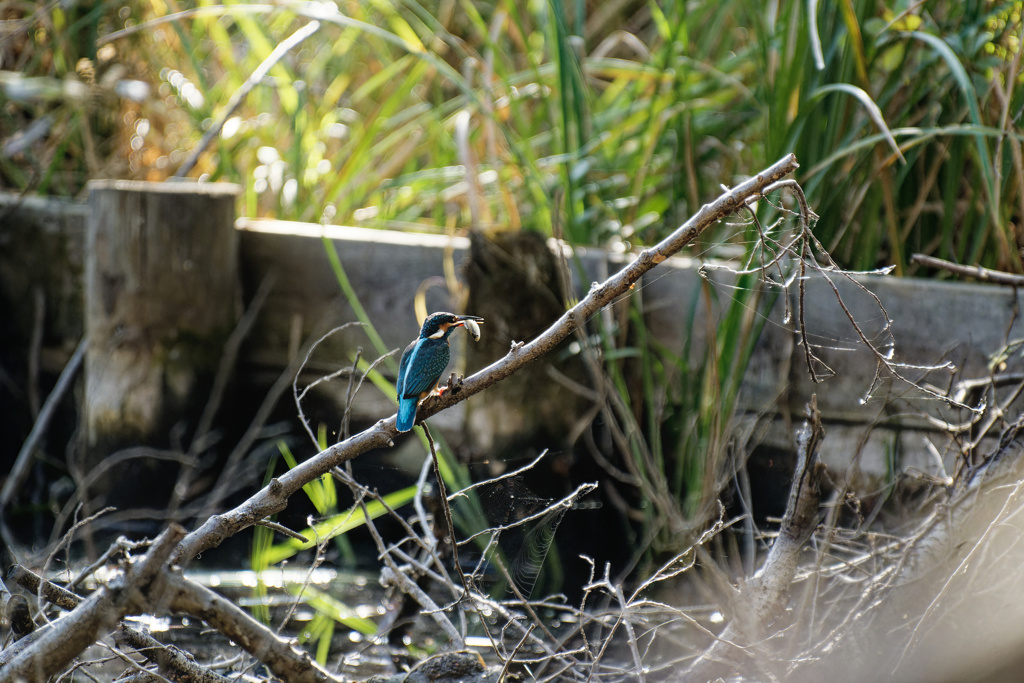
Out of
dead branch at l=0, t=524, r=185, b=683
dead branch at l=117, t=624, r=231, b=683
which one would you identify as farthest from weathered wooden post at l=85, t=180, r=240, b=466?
dead branch at l=0, t=524, r=185, b=683

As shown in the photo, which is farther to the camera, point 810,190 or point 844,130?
point 844,130

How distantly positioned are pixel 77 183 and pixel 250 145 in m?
0.88

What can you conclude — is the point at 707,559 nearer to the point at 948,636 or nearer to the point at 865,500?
the point at 948,636

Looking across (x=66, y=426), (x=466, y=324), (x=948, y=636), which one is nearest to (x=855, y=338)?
(x=948, y=636)

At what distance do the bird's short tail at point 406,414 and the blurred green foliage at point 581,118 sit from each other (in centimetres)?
106

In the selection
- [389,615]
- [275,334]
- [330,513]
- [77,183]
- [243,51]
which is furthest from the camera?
[243,51]

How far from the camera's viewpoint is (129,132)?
172 inches

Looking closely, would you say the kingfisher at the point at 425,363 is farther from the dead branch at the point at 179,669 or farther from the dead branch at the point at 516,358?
the dead branch at the point at 179,669

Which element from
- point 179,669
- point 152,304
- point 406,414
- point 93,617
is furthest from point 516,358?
point 152,304

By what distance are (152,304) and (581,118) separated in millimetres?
1651

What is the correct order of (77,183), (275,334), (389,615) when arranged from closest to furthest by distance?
1. (389,615)
2. (275,334)
3. (77,183)

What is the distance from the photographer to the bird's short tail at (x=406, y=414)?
1.36m

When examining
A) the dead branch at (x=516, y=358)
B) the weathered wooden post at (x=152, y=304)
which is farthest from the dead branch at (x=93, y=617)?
the weathered wooden post at (x=152, y=304)

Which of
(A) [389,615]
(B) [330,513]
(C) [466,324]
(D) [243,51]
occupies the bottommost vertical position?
(A) [389,615]
